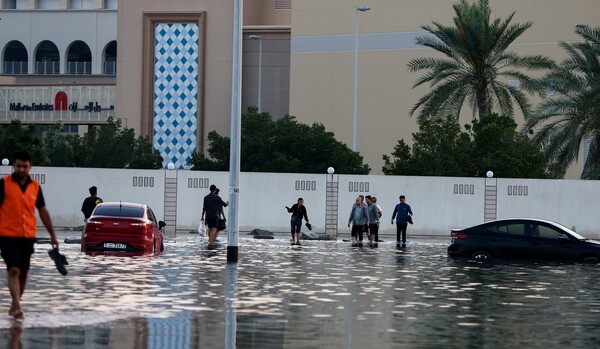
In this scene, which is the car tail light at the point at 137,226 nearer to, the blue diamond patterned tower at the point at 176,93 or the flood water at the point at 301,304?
the flood water at the point at 301,304

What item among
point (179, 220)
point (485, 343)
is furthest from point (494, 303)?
point (179, 220)

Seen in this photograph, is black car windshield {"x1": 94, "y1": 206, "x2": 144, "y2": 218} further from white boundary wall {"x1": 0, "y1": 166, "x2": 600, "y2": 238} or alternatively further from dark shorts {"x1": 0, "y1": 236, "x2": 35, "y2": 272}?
white boundary wall {"x1": 0, "y1": 166, "x2": 600, "y2": 238}

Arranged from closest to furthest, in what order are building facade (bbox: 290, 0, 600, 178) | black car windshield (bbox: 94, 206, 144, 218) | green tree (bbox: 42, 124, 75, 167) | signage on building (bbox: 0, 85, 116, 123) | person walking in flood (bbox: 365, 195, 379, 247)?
black car windshield (bbox: 94, 206, 144, 218) < person walking in flood (bbox: 365, 195, 379, 247) < green tree (bbox: 42, 124, 75, 167) < building facade (bbox: 290, 0, 600, 178) < signage on building (bbox: 0, 85, 116, 123)

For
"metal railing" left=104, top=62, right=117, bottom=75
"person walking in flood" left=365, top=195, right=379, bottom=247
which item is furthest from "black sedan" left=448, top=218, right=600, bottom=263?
"metal railing" left=104, top=62, right=117, bottom=75

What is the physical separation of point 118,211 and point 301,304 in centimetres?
1255

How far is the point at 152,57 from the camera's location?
250 ft

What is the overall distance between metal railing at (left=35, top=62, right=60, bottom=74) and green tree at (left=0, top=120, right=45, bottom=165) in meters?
38.4

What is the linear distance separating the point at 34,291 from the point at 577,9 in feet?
180

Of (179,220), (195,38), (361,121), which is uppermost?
(195,38)

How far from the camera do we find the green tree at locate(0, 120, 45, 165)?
5706cm

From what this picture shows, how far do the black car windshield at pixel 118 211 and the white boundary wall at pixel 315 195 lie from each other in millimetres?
18067

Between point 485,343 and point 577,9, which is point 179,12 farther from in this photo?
point 485,343

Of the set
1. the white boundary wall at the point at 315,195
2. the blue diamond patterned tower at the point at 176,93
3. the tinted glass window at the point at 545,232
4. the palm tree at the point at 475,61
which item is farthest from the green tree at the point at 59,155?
the tinted glass window at the point at 545,232

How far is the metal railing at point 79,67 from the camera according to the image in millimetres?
96250
